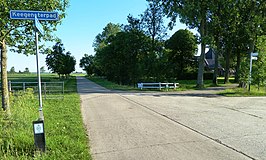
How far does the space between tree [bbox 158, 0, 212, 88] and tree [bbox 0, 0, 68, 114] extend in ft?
61.3

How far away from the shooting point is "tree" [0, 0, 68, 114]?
638 centimetres

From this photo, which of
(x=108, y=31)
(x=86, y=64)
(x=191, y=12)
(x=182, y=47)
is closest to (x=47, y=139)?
(x=191, y=12)

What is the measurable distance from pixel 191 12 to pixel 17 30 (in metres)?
20.2

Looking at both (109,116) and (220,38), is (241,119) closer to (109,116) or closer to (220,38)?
(109,116)

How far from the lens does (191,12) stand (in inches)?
940

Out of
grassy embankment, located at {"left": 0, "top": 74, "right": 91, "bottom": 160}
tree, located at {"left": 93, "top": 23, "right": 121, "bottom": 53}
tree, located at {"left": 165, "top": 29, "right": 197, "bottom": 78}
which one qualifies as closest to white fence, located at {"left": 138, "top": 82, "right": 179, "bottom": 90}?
grassy embankment, located at {"left": 0, "top": 74, "right": 91, "bottom": 160}

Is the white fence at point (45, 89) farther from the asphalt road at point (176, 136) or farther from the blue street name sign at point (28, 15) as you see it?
the blue street name sign at point (28, 15)

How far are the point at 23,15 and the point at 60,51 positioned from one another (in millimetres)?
44969

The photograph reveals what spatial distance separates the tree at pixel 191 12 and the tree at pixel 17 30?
1867 centimetres

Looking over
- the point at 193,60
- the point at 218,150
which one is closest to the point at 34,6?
the point at 218,150

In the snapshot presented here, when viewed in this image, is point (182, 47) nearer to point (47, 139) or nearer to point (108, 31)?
point (108, 31)

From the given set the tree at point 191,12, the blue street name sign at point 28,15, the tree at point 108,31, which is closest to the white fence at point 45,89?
the blue street name sign at point 28,15

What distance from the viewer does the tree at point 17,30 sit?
638 cm

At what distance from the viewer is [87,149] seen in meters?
5.34
